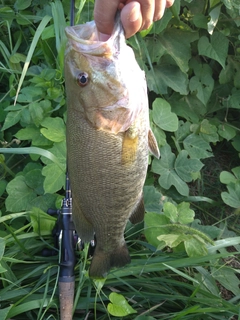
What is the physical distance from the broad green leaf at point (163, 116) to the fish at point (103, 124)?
A: 1032mm

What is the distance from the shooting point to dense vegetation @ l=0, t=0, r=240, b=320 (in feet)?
6.77

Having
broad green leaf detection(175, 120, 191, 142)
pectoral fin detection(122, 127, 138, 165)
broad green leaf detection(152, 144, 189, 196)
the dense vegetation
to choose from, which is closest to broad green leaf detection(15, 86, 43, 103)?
the dense vegetation

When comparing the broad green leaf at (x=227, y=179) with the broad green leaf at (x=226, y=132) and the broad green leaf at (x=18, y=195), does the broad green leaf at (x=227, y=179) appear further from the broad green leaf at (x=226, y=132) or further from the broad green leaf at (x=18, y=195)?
the broad green leaf at (x=18, y=195)

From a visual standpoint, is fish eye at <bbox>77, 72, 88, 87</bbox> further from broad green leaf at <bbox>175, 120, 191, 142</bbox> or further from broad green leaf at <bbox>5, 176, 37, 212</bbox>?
broad green leaf at <bbox>175, 120, 191, 142</bbox>

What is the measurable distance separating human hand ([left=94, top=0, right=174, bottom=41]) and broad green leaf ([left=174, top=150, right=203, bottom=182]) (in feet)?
4.47

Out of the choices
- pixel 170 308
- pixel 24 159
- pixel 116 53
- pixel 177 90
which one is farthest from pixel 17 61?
pixel 170 308

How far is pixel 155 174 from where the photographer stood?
2.80 metres

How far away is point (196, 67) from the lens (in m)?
2.86

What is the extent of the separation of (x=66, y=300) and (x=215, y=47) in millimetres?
1881

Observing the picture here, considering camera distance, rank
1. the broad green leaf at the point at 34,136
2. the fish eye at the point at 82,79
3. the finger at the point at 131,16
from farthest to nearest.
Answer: the broad green leaf at the point at 34,136, the fish eye at the point at 82,79, the finger at the point at 131,16

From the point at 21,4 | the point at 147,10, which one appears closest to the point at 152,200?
the point at 147,10

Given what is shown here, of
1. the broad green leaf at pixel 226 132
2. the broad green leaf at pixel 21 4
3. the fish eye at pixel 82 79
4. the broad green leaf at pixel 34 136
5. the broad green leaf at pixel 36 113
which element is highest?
the fish eye at pixel 82 79

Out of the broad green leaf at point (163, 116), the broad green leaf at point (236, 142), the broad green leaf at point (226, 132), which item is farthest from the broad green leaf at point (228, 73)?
the broad green leaf at point (163, 116)

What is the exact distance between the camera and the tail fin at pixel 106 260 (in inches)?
66.3
